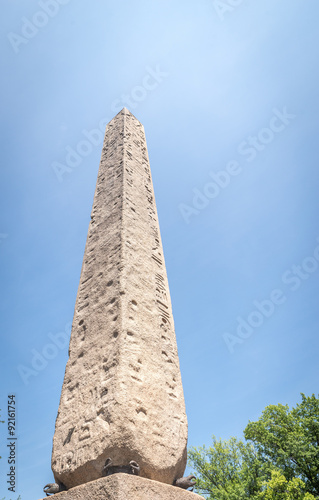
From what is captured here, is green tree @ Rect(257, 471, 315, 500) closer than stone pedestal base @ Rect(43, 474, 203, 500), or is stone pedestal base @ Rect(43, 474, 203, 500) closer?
stone pedestal base @ Rect(43, 474, 203, 500)

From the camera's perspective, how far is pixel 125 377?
2.53 m

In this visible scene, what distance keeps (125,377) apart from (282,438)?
54.9 feet

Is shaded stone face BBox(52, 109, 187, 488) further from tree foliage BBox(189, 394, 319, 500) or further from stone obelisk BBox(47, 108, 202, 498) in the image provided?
tree foliage BBox(189, 394, 319, 500)

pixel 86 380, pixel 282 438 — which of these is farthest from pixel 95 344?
pixel 282 438

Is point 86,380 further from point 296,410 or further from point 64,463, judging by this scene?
point 296,410

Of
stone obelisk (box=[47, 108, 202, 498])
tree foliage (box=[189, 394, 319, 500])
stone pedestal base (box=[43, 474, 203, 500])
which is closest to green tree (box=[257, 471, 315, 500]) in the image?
tree foliage (box=[189, 394, 319, 500])

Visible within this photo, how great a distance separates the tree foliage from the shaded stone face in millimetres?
12864

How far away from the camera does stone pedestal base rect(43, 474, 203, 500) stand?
6.30 ft

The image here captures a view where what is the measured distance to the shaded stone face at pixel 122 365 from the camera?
7.53ft

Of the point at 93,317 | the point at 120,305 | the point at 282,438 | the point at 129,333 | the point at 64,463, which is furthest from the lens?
the point at 282,438

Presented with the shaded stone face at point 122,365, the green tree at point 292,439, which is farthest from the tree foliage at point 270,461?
the shaded stone face at point 122,365

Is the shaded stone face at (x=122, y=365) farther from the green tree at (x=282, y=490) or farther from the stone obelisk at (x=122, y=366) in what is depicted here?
the green tree at (x=282, y=490)

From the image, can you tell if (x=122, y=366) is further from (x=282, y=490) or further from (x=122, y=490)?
(x=282, y=490)

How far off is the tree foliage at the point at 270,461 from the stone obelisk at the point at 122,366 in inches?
Result: 507
